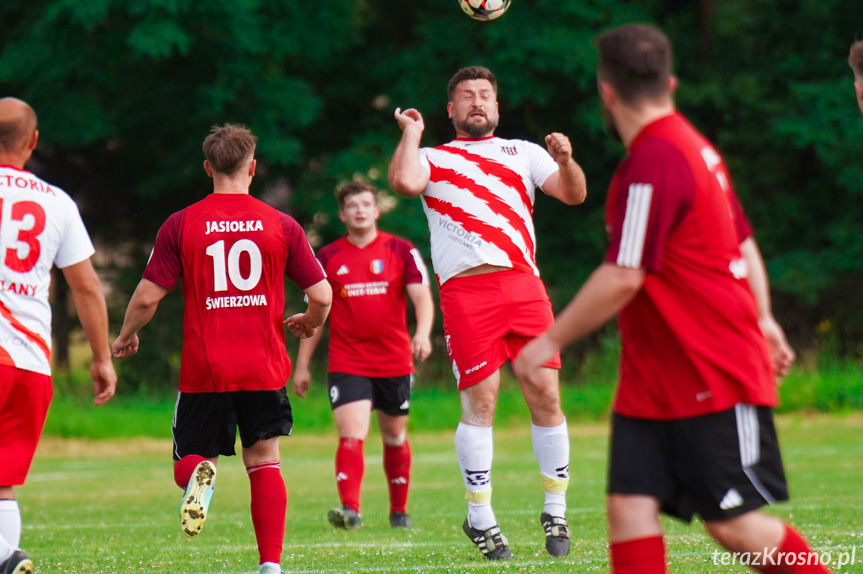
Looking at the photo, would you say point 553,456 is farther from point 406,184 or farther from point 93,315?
point 93,315

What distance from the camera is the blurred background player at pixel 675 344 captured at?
3205 millimetres

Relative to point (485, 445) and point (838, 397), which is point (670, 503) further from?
point (838, 397)

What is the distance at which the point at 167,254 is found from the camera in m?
5.22

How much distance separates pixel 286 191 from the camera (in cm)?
2262

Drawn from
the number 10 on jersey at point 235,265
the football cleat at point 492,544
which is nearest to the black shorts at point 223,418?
the number 10 on jersey at point 235,265

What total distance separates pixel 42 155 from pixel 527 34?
1065 centimetres

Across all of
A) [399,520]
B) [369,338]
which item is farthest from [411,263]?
[399,520]

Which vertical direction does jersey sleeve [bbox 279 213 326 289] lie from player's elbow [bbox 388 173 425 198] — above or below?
below

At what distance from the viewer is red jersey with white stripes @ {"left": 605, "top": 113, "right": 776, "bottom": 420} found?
3193 millimetres

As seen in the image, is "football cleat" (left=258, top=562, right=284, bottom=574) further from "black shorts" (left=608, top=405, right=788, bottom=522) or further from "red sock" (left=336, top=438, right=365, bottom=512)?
"red sock" (left=336, top=438, right=365, bottom=512)

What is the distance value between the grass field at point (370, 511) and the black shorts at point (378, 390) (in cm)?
86

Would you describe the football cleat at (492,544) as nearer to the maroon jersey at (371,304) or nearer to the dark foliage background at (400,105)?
the maroon jersey at (371,304)

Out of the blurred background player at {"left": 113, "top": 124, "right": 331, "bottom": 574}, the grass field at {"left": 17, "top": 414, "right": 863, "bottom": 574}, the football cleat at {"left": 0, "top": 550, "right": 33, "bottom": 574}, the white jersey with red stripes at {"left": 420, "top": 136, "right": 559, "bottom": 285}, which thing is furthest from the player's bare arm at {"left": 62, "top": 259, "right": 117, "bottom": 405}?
the white jersey with red stripes at {"left": 420, "top": 136, "right": 559, "bottom": 285}

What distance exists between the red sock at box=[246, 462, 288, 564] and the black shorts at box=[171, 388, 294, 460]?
0.16 metres
